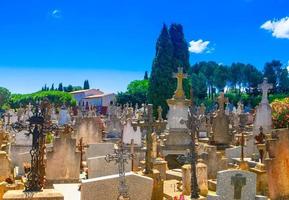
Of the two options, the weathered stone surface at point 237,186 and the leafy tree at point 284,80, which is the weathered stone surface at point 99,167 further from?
the leafy tree at point 284,80

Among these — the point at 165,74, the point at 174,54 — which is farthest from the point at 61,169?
the point at 174,54

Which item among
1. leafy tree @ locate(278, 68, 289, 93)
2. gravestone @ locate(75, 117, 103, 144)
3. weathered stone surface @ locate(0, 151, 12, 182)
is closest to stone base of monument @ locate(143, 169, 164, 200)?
weathered stone surface @ locate(0, 151, 12, 182)

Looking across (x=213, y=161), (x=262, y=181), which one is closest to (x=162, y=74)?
(x=213, y=161)

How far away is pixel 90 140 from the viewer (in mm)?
18406

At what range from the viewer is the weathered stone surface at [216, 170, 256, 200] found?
7.70 meters

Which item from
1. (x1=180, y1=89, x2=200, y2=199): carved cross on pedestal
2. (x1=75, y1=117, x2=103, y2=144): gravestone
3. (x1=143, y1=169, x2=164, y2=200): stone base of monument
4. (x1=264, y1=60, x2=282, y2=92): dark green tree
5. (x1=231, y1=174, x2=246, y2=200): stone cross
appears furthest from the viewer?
(x1=264, y1=60, x2=282, y2=92): dark green tree

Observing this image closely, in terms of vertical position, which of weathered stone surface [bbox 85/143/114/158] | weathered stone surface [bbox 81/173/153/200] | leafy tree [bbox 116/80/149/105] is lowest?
weathered stone surface [bbox 81/173/153/200]

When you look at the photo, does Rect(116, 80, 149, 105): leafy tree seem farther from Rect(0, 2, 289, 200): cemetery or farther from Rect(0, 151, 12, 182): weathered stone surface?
Rect(0, 151, 12, 182): weathered stone surface

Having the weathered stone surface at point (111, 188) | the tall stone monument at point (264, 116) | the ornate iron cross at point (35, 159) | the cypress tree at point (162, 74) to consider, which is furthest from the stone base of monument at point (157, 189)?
the cypress tree at point (162, 74)

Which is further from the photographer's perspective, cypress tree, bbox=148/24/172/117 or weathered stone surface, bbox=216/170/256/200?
cypress tree, bbox=148/24/172/117

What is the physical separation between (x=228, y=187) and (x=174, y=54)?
48.1 meters

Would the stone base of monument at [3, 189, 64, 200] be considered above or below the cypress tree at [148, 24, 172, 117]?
below

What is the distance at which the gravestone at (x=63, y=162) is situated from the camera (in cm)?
1279

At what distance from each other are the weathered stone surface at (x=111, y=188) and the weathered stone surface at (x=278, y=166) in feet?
9.39
